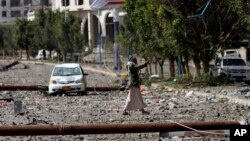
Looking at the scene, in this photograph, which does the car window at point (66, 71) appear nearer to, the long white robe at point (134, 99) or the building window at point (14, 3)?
the long white robe at point (134, 99)

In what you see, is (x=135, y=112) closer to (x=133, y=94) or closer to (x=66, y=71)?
(x=133, y=94)

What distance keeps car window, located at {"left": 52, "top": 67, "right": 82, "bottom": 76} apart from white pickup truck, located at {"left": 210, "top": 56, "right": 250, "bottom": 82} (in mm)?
7783

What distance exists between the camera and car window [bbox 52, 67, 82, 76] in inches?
1283

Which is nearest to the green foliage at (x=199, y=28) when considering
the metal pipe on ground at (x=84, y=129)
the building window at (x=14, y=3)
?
the metal pipe on ground at (x=84, y=129)

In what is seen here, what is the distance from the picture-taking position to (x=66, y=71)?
32875 millimetres

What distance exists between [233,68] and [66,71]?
1029cm

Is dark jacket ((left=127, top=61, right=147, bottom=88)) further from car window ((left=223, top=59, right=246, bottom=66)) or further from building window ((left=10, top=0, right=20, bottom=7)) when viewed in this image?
building window ((left=10, top=0, right=20, bottom=7))

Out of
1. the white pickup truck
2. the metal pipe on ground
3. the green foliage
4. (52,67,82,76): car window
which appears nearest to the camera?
the metal pipe on ground

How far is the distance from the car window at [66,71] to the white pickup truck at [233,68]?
25.5 ft

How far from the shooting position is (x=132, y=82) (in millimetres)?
20781

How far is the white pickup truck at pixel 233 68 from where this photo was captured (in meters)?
36.8

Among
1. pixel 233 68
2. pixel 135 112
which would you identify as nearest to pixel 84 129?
pixel 135 112

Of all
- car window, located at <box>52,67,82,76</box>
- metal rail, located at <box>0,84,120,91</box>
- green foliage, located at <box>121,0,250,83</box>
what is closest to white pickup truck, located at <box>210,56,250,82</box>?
green foliage, located at <box>121,0,250,83</box>

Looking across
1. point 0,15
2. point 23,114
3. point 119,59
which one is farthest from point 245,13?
point 0,15
